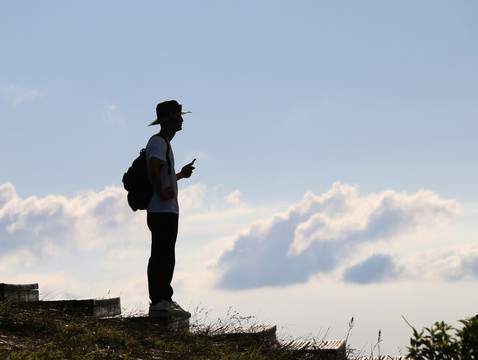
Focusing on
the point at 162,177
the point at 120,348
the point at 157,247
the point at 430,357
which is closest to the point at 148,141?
the point at 162,177

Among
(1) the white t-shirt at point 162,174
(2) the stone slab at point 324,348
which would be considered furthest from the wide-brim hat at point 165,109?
(2) the stone slab at point 324,348

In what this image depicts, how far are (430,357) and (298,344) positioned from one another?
2.72 meters

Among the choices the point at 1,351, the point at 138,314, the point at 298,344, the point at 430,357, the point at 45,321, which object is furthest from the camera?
the point at 138,314

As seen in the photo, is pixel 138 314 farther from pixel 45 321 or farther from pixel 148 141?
pixel 148 141

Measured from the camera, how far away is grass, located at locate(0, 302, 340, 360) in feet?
20.0

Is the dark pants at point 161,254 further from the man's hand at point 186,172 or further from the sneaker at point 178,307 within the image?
the man's hand at point 186,172

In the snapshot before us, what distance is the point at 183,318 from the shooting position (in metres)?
8.33

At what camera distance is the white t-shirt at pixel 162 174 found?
8.03m

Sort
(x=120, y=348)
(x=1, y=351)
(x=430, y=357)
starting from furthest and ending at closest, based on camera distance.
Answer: (x=120, y=348) < (x=1, y=351) < (x=430, y=357)

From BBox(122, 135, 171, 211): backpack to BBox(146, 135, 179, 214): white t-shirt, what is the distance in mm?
64

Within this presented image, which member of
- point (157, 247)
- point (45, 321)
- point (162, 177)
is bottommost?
point (45, 321)

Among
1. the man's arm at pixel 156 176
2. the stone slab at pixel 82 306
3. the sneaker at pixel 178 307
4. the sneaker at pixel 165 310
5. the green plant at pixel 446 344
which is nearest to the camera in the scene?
the green plant at pixel 446 344

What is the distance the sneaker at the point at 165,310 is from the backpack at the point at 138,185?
4.05 ft

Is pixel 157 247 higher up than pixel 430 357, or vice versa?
pixel 157 247
